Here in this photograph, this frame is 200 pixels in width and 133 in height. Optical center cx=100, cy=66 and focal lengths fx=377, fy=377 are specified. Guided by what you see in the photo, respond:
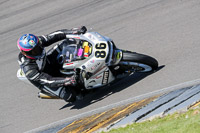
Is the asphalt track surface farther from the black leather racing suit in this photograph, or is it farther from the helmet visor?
the helmet visor

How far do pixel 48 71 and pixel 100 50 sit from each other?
4.44ft

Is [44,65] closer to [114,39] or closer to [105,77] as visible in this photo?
[105,77]

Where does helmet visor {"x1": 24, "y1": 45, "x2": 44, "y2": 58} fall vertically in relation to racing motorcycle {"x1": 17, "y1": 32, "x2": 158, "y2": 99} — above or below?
above

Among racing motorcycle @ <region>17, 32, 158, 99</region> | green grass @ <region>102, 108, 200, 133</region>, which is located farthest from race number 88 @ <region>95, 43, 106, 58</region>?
green grass @ <region>102, 108, 200, 133</region>

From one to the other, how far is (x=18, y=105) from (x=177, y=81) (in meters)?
4.05

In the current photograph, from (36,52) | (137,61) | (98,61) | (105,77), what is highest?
(36,52)

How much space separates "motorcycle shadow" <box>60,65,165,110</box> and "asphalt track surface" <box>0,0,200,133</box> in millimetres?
24

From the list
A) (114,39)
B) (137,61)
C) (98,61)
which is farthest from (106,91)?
(114,39)

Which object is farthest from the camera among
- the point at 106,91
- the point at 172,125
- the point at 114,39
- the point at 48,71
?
the point at 114,39

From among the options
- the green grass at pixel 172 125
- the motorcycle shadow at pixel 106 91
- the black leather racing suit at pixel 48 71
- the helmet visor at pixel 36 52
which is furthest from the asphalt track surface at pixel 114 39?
the green grass at pixel 172 125

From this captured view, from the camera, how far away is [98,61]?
796cm

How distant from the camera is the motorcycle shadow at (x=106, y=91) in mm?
8594

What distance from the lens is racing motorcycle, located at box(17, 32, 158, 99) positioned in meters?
7.96

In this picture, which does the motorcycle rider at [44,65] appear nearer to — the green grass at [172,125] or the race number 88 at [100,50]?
A: the race number 88 at [100,50]
